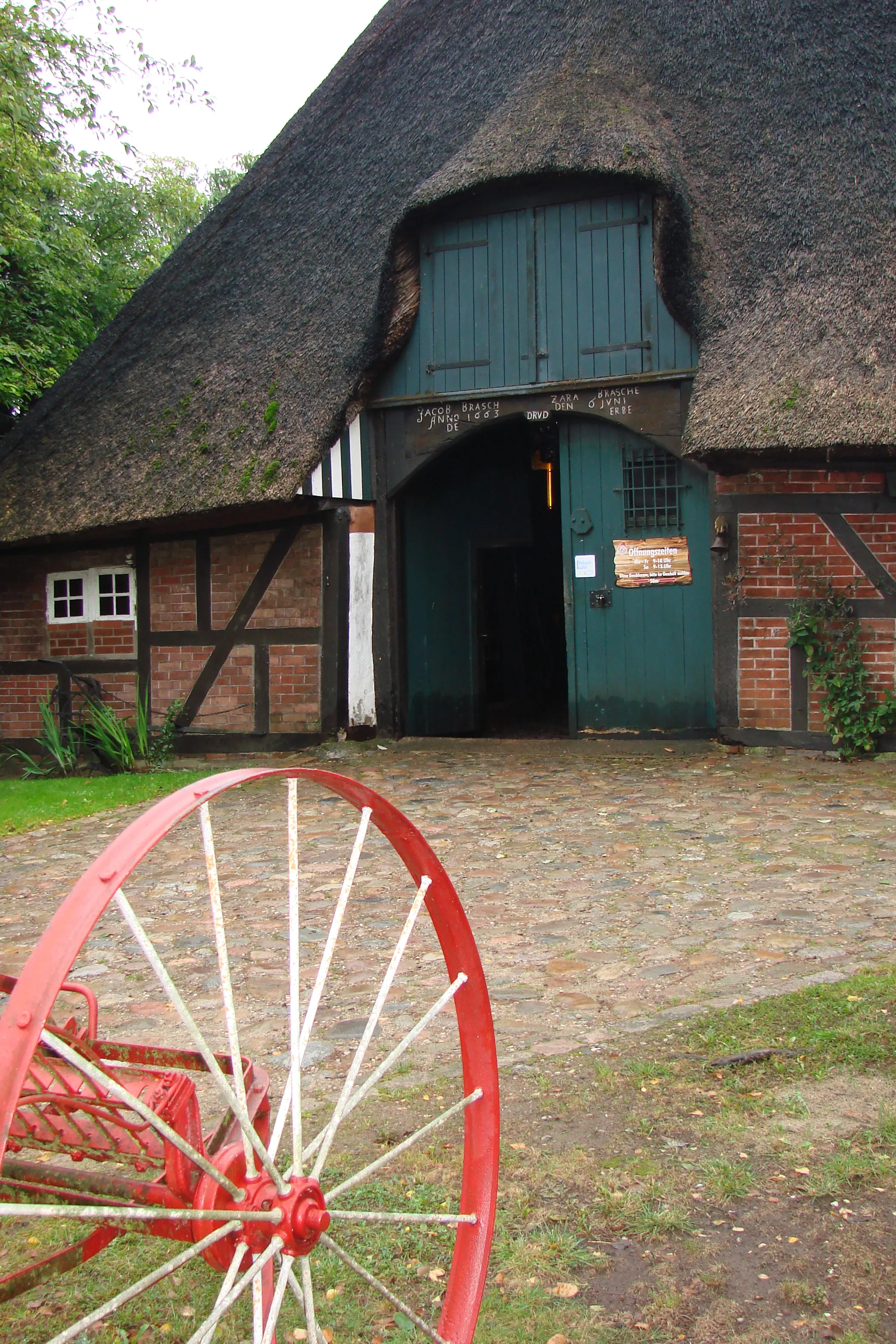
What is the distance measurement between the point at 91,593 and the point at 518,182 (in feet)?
17.7

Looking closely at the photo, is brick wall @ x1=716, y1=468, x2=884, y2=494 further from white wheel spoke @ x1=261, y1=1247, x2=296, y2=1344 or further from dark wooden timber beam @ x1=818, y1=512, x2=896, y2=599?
Result: white wheel spoke @ x1=261, y1=1247, x2=296, y2=1344

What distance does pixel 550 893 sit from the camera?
17.5 feet

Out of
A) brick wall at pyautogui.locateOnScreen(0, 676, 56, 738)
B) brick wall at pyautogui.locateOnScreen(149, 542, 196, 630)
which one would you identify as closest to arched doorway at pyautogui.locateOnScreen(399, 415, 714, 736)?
brick wall at pyautogui.locateOnScreen(149, 542, 196, 630)

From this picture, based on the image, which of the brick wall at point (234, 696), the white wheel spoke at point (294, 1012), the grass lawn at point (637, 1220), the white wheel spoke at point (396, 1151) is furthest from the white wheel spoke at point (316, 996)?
the brick wall at point (234, 696)

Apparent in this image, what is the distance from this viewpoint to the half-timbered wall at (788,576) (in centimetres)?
842

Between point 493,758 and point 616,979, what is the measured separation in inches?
201

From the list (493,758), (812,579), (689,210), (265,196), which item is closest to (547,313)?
(689,210)

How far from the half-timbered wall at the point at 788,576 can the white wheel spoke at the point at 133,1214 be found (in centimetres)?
740

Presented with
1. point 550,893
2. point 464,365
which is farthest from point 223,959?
point 464,365

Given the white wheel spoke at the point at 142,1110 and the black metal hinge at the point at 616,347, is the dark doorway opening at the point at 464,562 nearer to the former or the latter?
the black metal hinge at the point at 616,347

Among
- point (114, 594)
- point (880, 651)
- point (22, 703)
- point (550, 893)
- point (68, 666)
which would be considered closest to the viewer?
point (550, 893)

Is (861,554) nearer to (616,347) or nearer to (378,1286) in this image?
(616,347)

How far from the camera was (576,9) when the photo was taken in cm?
1077

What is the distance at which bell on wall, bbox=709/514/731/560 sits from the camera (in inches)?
342
